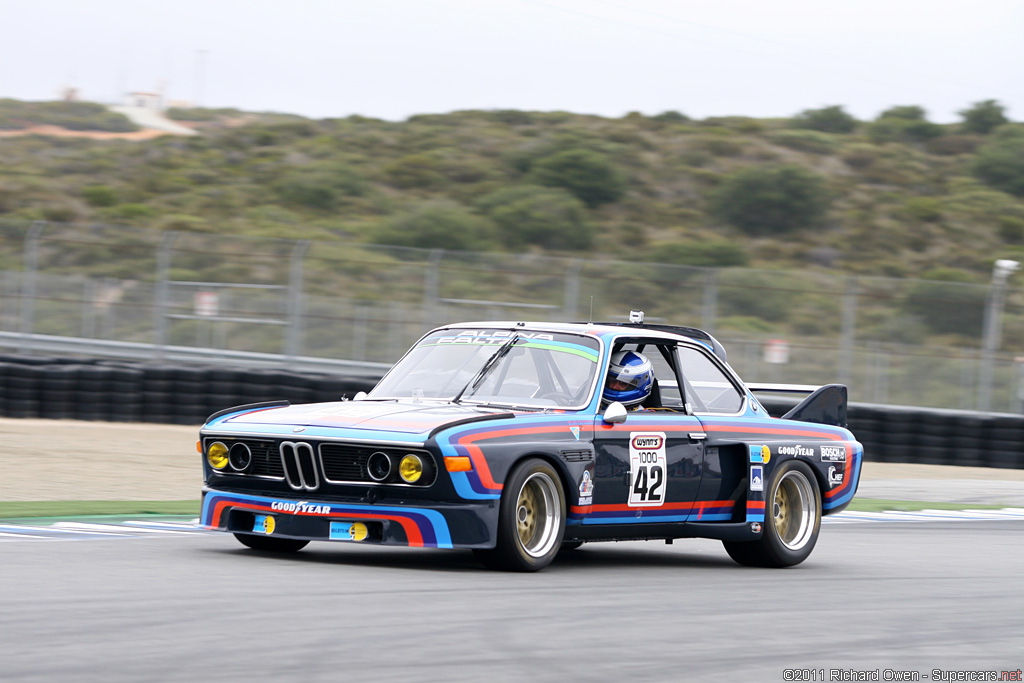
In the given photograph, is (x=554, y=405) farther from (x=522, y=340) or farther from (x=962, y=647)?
(x=962, y=647)

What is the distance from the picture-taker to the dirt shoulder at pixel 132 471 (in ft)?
40.7

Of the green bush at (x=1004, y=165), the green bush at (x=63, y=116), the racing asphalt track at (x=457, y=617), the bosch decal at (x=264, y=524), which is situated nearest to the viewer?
the racing asphalt track at (x=457, y=617)

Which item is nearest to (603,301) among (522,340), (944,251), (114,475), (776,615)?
(114,475)

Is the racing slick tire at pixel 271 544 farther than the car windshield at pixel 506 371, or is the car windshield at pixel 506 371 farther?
the car windshield at pixel 506 371

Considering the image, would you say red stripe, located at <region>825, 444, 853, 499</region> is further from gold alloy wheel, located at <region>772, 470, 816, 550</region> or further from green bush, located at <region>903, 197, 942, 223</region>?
green bush, located at <region>903, 197, 942, 223</region>

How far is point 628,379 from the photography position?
8562 mm

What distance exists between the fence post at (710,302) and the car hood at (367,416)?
15300mm

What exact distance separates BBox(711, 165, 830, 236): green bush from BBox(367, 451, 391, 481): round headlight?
47.4 metres

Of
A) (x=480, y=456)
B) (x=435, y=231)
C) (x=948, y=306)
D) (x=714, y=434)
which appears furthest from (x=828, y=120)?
(x=480, y=456)

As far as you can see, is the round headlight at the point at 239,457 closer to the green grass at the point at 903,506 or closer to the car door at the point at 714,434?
the car door at the point at 714,434

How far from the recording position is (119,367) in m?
19.9

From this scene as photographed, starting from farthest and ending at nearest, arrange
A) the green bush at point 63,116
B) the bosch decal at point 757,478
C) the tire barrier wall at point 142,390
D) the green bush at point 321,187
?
1. the green bush at point 63,116
2. the green bush at point 321,187
3. the tire barrier wall at point 142,390
4. the bosch decal at point 757,478

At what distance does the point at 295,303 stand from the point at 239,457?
613 inches

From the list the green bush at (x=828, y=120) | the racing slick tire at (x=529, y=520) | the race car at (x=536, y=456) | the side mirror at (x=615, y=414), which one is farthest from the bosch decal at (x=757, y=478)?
the green bush at (x=828, y=120)
